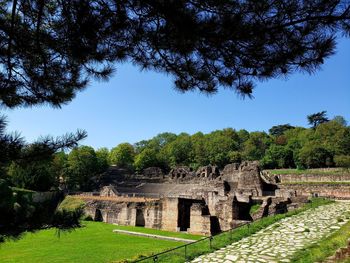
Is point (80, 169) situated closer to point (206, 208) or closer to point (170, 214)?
point (170, 214)

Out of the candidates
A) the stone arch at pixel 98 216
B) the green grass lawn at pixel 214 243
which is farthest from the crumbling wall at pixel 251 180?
the green grass lawn at pixel 214 243

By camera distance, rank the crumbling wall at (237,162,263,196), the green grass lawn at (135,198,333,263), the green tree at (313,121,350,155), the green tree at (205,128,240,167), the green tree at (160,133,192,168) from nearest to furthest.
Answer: the green grass lawn at (135,198,333,263) < the crumbling wall at (237,162,263,196) < the green tree at (313,121,350,155) < the green tree at (205,128,240,167) < the green tree at (160,133,192,168)

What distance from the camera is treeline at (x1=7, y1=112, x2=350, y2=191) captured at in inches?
1997

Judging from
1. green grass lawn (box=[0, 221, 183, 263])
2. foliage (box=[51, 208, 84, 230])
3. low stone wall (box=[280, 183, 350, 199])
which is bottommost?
green grass lawn (box=[0, 221, 183, 263])

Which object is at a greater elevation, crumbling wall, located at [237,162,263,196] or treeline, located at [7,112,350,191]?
treeline, located at [7,112,350,191]

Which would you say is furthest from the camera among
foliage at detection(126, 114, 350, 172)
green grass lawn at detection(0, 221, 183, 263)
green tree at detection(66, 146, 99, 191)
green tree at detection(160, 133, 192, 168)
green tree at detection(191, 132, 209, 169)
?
green tree at detection(160, 133, 192, 168)

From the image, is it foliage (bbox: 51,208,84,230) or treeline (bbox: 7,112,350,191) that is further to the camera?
treeline (bbox: 7,112,350,191)

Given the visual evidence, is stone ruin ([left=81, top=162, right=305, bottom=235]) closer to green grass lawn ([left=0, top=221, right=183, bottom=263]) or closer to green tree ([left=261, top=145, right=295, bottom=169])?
green grass lawn ([left=0, top=221, right=183, bottom=263])

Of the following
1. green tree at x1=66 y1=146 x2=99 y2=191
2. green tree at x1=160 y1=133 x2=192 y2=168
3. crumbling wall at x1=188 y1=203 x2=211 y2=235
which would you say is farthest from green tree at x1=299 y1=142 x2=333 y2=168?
crumbling wall at x1=188 y1=203 x2=211 y2=235

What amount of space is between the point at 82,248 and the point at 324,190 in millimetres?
22476

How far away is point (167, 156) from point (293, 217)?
63.3 meters

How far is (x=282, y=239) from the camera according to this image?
11.5 m

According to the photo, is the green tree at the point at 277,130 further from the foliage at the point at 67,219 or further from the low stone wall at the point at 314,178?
the foliage at the point at 67,219

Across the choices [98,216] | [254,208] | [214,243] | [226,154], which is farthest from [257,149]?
[214,243]
